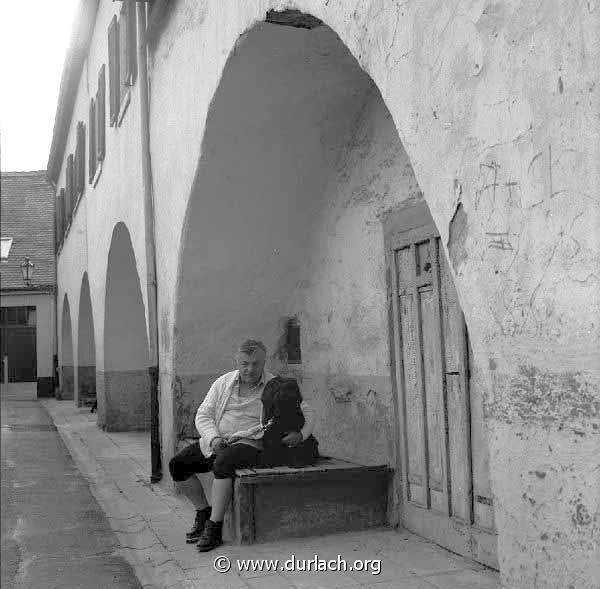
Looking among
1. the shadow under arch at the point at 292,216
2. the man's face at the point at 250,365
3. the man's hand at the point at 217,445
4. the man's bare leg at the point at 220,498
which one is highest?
the shadow under arch at the point at 292,216

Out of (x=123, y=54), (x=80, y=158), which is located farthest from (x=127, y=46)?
(x=80, y=158)

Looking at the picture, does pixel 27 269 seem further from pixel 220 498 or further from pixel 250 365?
pixel 220 498

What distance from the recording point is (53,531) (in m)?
6.19

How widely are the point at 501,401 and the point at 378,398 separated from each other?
2947mm

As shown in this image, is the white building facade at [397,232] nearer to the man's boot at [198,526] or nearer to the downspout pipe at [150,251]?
the downspout pipe at [150,251]

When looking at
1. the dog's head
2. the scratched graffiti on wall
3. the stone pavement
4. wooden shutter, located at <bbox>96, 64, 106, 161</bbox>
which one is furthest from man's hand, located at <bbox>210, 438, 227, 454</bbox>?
wooden shutter, located at <bbox>96, 64, 106, 161</bbox>

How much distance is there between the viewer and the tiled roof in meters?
24.7

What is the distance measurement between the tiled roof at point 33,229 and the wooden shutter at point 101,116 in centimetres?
1067

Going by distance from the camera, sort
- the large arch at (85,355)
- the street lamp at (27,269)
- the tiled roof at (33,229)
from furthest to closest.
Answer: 1. the tiled roof at (33,229)
2. the street lamp at (27,269)
3. the large arch at (85,355)

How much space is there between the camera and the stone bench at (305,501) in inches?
206

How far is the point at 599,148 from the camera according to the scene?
7.80 feet

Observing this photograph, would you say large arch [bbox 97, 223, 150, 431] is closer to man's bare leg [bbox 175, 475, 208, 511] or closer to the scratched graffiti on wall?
man's bare leg [bbox 175, 475, 208, 511]

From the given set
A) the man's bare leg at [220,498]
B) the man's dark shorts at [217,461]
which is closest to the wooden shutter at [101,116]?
the man's dark shorts at [217,461]

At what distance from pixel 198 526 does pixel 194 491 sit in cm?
21
